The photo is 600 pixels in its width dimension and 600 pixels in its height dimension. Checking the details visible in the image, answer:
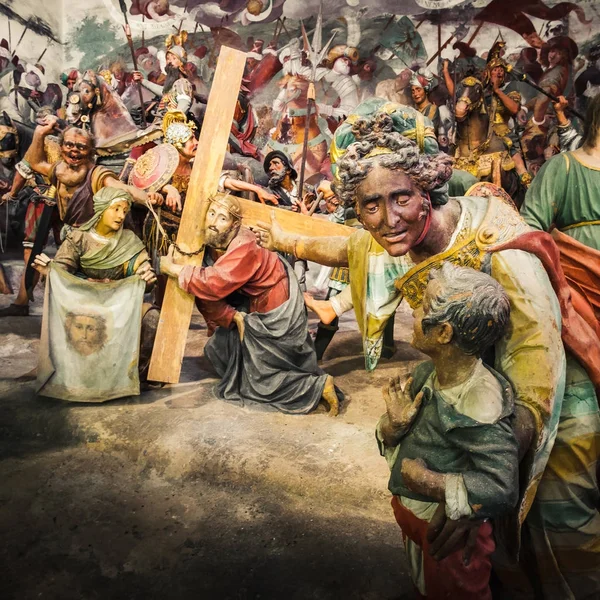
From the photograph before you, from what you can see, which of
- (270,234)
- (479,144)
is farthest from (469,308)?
(479,144)

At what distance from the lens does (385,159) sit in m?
1.44

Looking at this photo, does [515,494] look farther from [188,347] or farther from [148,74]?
[148,74]

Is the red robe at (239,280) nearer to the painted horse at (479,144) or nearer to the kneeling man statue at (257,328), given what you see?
the kneeling man statue at (257,328)

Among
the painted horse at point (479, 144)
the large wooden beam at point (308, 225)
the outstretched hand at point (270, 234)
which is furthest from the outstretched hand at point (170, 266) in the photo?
the painted horse at point (479, 144)

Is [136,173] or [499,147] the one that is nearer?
[136,173]

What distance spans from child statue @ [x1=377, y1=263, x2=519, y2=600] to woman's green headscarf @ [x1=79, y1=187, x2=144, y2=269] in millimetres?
3234

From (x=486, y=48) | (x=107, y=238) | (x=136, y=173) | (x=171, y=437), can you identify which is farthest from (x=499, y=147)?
(x=171, y=437)

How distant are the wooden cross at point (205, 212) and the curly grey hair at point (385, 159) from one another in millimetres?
1615

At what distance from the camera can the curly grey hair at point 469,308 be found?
1.29m

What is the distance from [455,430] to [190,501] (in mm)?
2077

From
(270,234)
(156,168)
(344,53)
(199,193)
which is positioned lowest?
(270,234)

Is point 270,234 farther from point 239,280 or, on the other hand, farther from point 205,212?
point 239,280

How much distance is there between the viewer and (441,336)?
133 cm

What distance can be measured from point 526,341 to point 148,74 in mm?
12001
